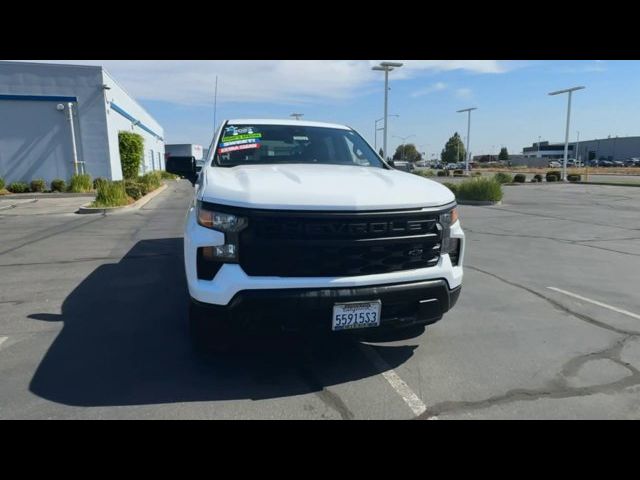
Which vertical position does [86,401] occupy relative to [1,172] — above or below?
below

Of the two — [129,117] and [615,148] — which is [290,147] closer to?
[129,117]

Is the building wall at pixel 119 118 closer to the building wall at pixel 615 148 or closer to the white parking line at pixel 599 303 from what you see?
the white parking line at pixel 599 303

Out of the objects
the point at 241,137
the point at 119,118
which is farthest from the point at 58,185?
the point at 241,137

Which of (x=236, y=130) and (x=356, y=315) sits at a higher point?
(x=236, y=130)

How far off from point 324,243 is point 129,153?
24.5 m

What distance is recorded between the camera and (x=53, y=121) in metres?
19.7

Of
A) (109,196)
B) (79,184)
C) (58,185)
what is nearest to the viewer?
(109,196)

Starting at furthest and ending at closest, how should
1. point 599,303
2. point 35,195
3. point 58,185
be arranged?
point 58,185, point 35,195, point 599,303

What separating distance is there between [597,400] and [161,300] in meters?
4.34

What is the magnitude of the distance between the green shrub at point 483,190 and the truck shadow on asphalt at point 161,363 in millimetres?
15224
